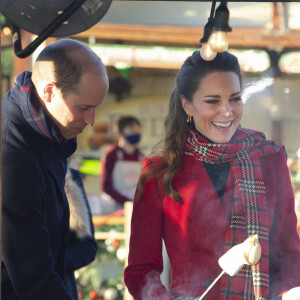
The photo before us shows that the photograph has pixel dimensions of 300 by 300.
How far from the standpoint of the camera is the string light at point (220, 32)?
1837 mm

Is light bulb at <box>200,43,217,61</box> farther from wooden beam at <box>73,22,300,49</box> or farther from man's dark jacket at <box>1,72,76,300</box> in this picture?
wooden beam at <box>73,22,300,49</box>

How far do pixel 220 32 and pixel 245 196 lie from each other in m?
0.61

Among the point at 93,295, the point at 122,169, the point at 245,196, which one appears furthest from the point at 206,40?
the point at 122,169

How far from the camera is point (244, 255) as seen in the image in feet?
5.87

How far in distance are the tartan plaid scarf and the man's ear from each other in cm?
52

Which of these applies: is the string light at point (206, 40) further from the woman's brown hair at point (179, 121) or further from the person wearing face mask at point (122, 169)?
the person wearing face mask at point (122, 169)

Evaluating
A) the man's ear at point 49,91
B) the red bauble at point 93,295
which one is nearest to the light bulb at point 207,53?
the man's ear at point 49,91

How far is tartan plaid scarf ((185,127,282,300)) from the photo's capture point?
2.13m

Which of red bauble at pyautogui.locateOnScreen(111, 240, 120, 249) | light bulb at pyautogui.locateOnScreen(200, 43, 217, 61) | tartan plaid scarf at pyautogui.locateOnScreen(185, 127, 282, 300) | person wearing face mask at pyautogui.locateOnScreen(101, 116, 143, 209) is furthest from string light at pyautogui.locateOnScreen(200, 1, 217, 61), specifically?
person wearing face mask at pyautogui.locateOnScreen(101, 116, 143, 209)

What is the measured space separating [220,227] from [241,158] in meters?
0.26

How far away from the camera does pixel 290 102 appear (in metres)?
5.88

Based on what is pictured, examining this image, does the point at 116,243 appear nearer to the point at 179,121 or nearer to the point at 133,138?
the point at 133,138

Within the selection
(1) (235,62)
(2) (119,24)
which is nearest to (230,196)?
(1) (235,62)

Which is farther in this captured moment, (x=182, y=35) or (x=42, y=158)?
(x=182, y=35)
